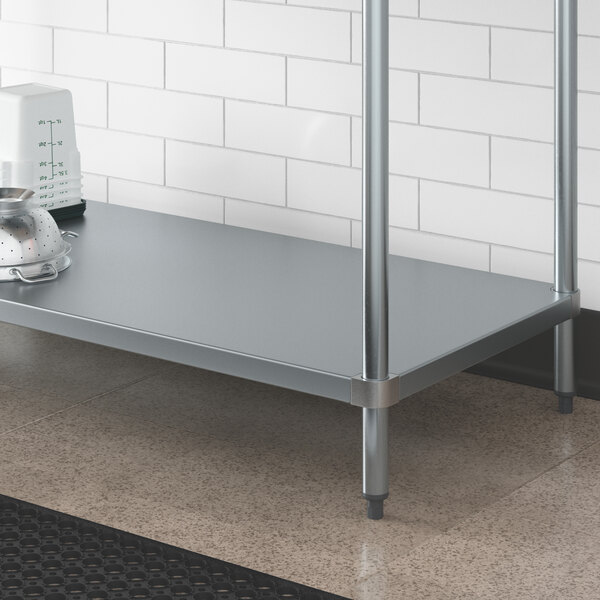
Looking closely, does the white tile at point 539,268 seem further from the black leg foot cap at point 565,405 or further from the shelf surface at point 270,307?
the black leg foot cap at point 565,405

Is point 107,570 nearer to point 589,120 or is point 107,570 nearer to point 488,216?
point 488,216

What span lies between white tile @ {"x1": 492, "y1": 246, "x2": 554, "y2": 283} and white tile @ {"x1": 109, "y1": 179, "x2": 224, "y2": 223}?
730 mm

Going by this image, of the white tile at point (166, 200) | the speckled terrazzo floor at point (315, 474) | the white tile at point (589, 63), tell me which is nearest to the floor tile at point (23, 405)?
the speckled terrazzo floor at point (315, 474)

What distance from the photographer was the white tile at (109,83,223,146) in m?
3.24

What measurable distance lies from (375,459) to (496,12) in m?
1.01

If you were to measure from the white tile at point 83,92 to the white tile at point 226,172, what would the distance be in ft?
0.77

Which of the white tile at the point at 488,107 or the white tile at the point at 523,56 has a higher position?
the white tile at the point at 523,56

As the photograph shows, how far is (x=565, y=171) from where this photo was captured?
260 cm

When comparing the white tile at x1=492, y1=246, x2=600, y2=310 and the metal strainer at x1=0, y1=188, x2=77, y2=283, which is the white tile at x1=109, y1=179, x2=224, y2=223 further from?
the white tile at x1=492, y1=246, x2=600, y2=310

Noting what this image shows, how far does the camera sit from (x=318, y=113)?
3.06 m

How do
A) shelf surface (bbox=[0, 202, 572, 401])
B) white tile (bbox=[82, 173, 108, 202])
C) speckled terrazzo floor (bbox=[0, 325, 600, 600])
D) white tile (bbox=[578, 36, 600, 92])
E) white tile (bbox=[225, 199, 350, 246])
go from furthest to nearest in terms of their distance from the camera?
white tile (bbox=[82, 173, 108, 202])
white tile (bbox=[225, 199, 350, 246])
white tile (bbox=[578, 36, 600, 92])
shelf surface (bbox=[0, 202, 572, 401])
speckled terrazzo floor (bbox=[0, 325, 600, 600])

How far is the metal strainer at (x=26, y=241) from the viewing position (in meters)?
2.64

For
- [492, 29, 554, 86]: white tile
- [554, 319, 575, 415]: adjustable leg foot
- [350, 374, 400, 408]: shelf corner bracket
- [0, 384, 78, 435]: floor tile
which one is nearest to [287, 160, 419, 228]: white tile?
[492, 29, 554, 86]: white tile

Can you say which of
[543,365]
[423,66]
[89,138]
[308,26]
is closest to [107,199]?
[89,138]
